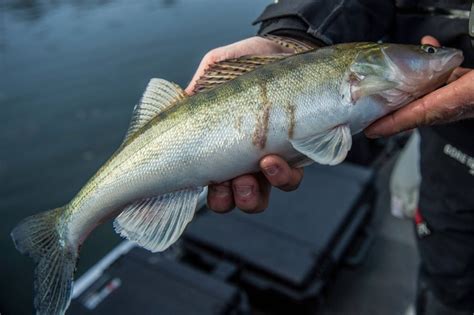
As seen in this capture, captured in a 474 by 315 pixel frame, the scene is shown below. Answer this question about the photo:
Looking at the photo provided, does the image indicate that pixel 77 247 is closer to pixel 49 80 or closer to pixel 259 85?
pixel 259 85

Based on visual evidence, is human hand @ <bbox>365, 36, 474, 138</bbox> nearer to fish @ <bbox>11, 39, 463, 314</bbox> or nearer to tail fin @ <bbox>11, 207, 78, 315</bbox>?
fish @ <bbox>11, 39, 463, 314</bbox>

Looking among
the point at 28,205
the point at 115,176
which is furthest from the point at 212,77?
the point at 28,205

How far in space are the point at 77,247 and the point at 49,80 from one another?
1341cm

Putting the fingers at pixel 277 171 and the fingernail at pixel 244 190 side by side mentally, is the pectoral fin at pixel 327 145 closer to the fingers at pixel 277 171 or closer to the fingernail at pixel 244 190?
the fingers at pixel 277 171

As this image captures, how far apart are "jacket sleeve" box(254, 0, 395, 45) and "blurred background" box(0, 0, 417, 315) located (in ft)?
5.52

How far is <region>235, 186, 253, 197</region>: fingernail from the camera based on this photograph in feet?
6.63

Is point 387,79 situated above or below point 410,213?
above

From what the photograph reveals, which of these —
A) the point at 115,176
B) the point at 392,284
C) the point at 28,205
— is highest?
the point at 115,176

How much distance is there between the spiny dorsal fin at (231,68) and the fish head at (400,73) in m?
0.34

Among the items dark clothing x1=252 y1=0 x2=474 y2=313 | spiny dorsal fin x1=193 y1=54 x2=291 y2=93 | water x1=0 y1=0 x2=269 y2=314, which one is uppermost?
spiny dorsal fin x1=193 y1=54 x2=291 y2=93

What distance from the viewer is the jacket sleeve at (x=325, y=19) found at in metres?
2.21

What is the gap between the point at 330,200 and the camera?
3.85m

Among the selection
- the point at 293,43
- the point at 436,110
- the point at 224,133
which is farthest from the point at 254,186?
the point at 436,110

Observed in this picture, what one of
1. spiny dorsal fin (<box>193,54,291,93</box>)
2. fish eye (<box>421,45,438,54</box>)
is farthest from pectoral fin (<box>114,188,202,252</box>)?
fish eye (<box>421,45,438,54</box>)
